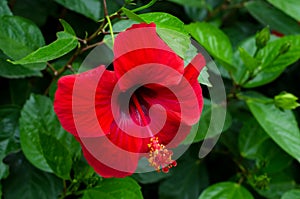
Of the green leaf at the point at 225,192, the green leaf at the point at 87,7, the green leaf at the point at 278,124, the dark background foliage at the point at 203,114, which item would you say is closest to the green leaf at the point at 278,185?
the dark background foliage at the point at 203,114

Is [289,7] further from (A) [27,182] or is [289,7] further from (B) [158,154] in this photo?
(A) [27,182]

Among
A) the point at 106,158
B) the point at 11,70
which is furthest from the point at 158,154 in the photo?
the point at 11,70

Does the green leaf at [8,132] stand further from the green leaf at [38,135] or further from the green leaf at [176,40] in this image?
the green leaf at [176,40]

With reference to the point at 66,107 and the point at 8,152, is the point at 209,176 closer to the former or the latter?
the point at 8,152

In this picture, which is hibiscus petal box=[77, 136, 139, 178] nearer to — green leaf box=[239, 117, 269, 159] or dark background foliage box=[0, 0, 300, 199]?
dark background foliage box=[0, 0, 300, 199]

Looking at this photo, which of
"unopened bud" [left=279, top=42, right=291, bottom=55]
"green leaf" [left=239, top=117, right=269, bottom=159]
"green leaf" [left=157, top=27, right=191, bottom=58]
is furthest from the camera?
"green leaf" [left=239, top=117, right=269, bottom=159]

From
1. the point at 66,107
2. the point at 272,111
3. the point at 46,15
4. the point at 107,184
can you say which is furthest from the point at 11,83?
the point at 272,111

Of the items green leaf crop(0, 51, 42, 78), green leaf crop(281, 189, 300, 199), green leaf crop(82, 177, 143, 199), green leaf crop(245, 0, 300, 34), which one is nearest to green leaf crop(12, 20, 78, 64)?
green leaf crop(0, 51, 42, 78)
